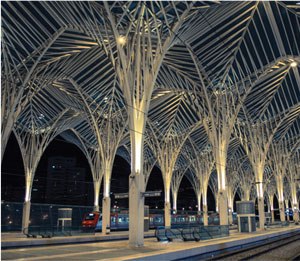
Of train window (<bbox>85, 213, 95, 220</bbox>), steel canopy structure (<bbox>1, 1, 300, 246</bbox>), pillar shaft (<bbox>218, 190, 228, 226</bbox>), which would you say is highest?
steel canopy structure (<bbox>1, 1, 300, 246</bbox>)

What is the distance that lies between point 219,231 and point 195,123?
77.3 feet

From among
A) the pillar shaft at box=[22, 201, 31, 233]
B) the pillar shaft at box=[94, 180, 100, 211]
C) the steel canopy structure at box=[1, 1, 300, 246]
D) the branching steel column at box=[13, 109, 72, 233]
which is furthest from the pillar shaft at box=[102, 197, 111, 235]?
the branching steel column at box=[13, 109, 72, 233]

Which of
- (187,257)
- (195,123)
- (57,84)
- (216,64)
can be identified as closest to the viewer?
(187,257)

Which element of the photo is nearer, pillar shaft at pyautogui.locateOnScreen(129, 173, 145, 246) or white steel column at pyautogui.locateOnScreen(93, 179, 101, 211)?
pillar shaft at pyautogui.locateOnScreen(129, 173, 145, 246)

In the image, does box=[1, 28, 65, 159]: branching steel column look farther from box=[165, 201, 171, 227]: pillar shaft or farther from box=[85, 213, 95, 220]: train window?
box=[165, 201, 171, 227]: pillar shaft

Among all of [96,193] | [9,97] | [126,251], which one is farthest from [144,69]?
[96,193]

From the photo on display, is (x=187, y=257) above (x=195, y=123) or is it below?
below

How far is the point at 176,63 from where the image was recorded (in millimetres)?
30141

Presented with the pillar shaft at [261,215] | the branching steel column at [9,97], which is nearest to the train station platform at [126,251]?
the branching steel column at [9,97]

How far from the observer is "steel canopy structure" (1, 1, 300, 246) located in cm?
1894

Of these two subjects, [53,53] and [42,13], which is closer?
[42,13]

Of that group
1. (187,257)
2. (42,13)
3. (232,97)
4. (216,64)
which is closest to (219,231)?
(187,257)

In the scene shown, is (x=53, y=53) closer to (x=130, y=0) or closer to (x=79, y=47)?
(x=79, y=47)

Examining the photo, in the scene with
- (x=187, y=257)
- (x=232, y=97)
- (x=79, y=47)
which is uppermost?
(x=79, y=47)
